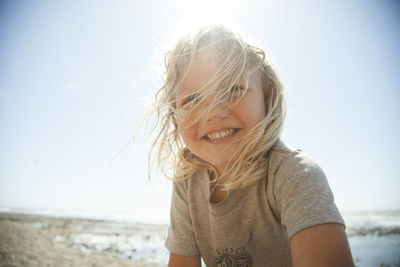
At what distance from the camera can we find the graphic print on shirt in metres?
1.51

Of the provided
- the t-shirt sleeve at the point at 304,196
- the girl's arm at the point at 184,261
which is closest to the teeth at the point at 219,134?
the t-shirt sleeve at the point at 304,196

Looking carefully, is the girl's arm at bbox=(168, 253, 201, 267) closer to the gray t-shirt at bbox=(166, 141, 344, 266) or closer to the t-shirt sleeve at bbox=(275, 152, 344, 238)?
the gray t-shirt at bbox=(166, 141, 344, 266)

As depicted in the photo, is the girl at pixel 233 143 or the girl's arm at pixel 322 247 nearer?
the girl's arm at pixel 322 247

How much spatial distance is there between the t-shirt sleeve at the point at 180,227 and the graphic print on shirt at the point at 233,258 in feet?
0.78

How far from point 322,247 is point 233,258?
32.2 inches

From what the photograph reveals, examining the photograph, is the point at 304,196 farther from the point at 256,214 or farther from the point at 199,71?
the point at 199,71

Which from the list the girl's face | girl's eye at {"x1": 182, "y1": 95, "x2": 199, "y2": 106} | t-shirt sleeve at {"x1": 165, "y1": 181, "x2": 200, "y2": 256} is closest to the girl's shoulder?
the girl's face

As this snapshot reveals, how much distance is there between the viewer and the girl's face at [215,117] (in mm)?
1381

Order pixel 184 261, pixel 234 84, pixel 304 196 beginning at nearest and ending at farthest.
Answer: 1. pixel 304 196
2. pixel 234 84
3. pixel 184 261

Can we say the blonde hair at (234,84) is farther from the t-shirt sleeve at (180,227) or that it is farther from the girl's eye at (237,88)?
the t-shirt sleeve at (180,227)

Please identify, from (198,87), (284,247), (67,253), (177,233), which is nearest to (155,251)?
(67,253)

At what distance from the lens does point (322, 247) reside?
88 centimetres

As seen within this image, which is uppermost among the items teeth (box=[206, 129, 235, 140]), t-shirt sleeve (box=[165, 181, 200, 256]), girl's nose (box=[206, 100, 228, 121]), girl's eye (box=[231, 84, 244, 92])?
girl's eye (box=[231, 84, 244, 92])

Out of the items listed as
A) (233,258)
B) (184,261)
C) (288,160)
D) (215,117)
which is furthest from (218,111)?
(184,261)
